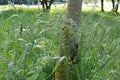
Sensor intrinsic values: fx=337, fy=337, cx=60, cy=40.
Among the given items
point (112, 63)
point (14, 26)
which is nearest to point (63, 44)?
point (112, 63)

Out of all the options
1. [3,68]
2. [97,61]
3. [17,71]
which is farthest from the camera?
[97,61]

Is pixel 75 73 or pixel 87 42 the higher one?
pixel 87 42

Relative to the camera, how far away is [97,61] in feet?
9.75

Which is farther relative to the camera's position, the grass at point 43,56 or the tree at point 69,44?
the tree at point 69,44

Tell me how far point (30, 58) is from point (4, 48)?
1.08ft

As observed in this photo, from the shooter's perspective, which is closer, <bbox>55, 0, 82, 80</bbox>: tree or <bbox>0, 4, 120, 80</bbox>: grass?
<bbox>0, 4, 120, 80</bbox>: grass

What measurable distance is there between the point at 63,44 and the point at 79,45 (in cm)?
39

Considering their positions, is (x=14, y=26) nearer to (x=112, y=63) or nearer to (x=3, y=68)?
(x=112, y=63)

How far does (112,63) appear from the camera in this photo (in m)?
3.72

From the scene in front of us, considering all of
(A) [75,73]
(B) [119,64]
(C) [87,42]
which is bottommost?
(B) [119,64]

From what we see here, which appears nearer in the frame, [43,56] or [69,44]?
[43,56]

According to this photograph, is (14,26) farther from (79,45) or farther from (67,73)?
(67,73)

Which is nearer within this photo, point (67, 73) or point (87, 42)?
point (67, 73)

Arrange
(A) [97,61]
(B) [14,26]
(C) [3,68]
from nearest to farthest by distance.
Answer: (C) [3,68] < (A) [97,61] < (B) [14,26]
